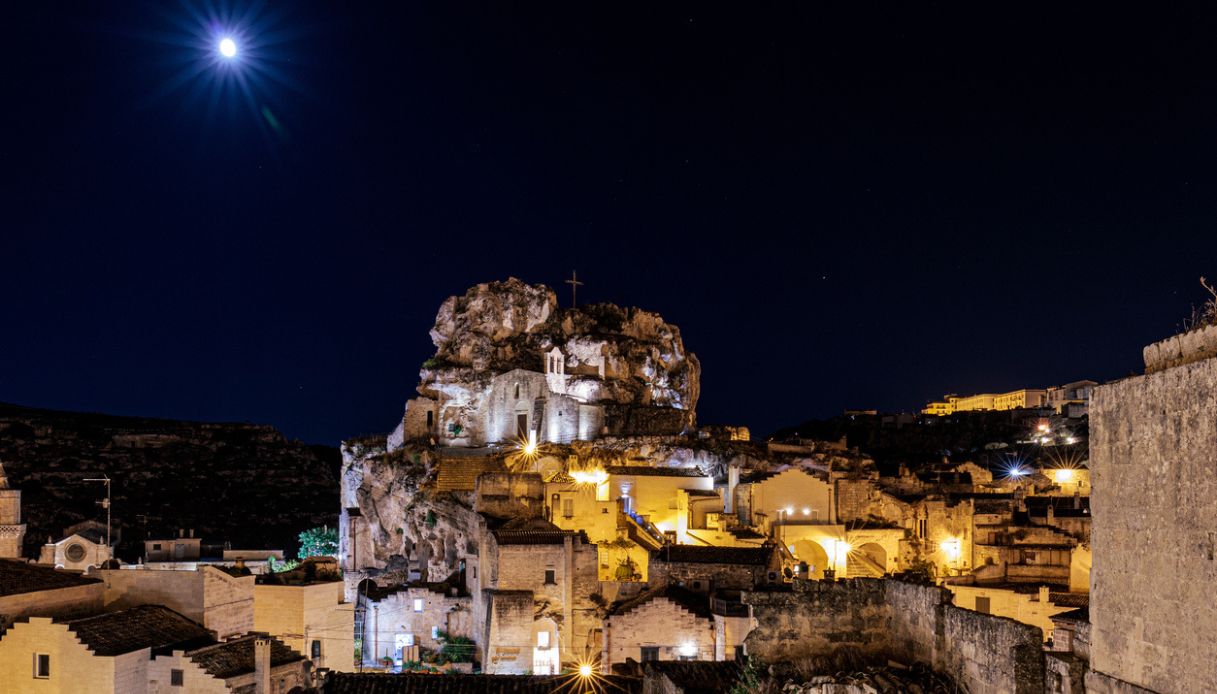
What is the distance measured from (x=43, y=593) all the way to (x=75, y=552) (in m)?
22.4

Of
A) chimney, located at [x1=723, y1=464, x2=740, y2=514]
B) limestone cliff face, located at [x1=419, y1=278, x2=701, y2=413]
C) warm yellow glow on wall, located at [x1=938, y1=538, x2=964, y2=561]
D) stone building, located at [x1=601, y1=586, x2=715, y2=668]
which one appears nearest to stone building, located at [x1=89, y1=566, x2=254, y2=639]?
stone building, located at [x1=601, y1=586, x2=715, y2=668]

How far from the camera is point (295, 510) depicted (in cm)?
9406

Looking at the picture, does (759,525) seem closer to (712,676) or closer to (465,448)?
(465,448)

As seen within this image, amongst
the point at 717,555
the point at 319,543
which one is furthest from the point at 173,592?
the point at 319,543

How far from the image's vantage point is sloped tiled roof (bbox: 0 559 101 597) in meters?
21.3

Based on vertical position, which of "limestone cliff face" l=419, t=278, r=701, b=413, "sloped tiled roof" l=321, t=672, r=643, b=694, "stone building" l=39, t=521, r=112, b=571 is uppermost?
"limestone cliff face" l=419, t=278, r=701, b=413

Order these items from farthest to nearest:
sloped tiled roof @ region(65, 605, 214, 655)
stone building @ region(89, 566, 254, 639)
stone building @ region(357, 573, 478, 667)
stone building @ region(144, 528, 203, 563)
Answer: stone building @ region(144, 528, 203, 563) → stone building @ region(357, 573, 478, 667) → stone building @ region(89, 566, 254, 639) → sloped tiled roof @ region(65, 605, 214, 655)

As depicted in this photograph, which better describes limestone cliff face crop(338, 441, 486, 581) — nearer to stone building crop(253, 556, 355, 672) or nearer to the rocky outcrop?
stone building crop(253, 556, 355, 672)

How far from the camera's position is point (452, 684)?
79.1 ft

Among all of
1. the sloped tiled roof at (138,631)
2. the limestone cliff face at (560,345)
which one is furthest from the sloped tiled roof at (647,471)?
the sloped tiled roof at (138,631)

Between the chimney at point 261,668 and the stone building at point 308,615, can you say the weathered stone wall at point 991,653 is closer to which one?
the chimney at point 261,668

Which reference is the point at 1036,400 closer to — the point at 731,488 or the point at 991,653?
the point at 731,488

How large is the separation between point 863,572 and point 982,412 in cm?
7065

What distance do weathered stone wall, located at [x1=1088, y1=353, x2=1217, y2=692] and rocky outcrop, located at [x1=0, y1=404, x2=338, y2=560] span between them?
78835mm
